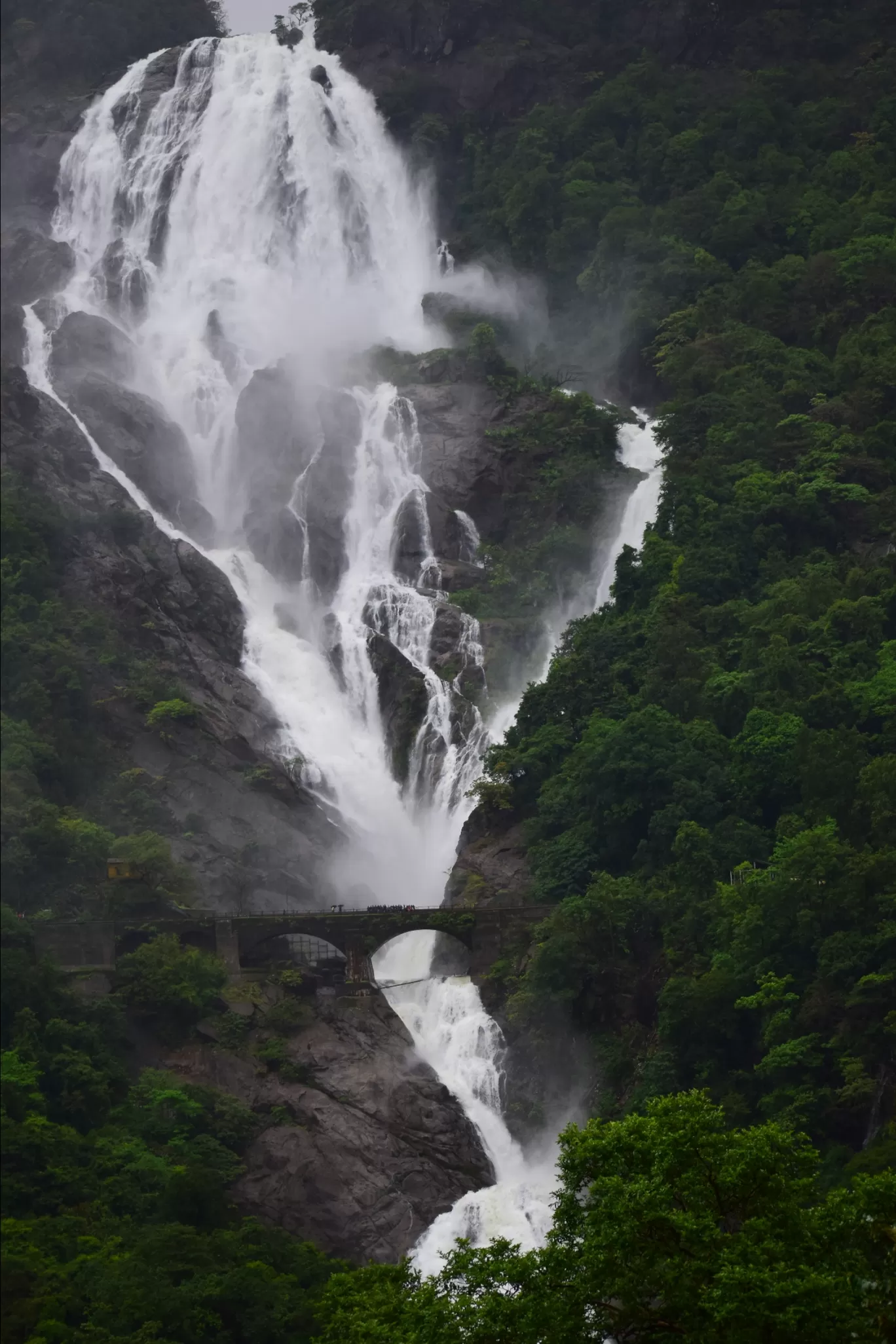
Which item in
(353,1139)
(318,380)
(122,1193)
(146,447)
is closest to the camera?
(122,1193)

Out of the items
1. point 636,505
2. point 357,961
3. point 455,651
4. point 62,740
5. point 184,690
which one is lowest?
point 357,961

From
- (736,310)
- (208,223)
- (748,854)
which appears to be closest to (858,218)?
(736,310)

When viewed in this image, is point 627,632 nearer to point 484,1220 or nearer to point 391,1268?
point 484,1220

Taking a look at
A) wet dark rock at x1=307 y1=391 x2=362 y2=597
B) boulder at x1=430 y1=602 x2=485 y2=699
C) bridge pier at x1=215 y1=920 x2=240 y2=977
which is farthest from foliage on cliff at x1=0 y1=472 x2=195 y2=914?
boulder at x1=430 y1=602 x2=485 y2=699

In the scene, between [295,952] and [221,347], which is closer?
[295,952]

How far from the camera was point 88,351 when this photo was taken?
367 ft

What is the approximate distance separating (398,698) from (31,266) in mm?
41108

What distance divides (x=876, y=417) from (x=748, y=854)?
28692 mm

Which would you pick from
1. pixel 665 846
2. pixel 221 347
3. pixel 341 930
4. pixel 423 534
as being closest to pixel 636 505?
pixel 423 534

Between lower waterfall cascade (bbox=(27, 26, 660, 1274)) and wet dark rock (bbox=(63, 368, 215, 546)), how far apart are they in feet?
1.77

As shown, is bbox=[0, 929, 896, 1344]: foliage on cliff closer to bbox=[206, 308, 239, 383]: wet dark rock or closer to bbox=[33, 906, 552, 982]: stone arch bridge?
bbox=[33, 906, 552, 982]: stone arch bridge

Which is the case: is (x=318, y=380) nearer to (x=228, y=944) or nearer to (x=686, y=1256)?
(x=228, y=944)

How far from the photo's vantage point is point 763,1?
421ft

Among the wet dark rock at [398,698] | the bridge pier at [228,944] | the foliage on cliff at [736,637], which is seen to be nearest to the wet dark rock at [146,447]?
the wet dark rock at [398,698]
